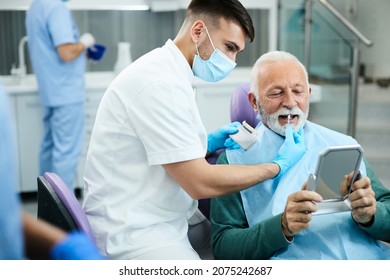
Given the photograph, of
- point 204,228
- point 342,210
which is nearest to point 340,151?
point 342,210

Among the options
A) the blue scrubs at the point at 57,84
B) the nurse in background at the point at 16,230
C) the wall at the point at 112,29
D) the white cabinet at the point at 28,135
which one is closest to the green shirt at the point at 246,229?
the nurse in background at the point at 16,230

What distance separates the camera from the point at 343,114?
9.83 feet

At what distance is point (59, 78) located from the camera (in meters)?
2.68

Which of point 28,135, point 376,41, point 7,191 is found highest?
point 7,191

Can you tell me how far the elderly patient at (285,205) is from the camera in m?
1.25

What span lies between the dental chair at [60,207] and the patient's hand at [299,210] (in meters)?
0.42

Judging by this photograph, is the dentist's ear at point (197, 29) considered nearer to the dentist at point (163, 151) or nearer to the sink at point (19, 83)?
the dentist at point (163, 151)

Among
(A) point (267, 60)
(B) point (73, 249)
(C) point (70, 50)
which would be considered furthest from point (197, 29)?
(C) point (70, 50)

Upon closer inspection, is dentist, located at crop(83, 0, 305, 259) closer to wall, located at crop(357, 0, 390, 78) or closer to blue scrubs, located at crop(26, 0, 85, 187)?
blue scrubs, located at crop(26, 0, 85, 187)

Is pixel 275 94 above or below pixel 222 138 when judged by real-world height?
above

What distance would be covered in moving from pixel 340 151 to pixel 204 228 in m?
0.58

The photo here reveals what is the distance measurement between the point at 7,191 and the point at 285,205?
2.79 ft

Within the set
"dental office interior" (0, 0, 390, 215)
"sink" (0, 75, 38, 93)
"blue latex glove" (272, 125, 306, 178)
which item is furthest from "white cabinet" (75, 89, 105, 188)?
"blue latex glove" (272, 125, 306, 178)

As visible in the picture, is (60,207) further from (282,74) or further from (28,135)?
(28,135)
